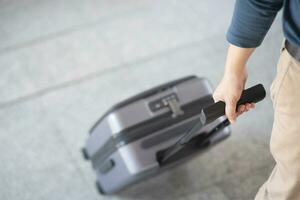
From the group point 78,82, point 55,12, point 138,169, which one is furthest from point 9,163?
point 55,12

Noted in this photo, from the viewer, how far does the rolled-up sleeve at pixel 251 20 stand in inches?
31.8

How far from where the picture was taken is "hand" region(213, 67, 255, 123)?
87 cm

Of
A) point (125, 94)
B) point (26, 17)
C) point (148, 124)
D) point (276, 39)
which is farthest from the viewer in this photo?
point (26, 17)

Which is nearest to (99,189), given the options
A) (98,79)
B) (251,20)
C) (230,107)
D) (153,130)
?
(153,130)

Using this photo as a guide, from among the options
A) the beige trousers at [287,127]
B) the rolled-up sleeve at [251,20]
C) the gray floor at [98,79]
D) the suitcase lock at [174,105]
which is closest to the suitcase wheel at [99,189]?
the gray floor at [98,79]

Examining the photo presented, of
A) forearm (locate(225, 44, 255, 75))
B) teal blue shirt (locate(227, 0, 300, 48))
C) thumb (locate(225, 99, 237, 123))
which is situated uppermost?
teal blue shirt (locate(227, 0, 300, 48))

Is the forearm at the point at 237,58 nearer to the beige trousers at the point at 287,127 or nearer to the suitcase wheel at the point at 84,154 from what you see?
the beige trousers at the point at 287,127

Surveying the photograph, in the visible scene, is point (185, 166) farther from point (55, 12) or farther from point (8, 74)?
point (55, 12)

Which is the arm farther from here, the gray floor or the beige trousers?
the gray floor

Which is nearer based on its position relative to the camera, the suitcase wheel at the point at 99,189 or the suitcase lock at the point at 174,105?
the suitcase lock at the point at 174,105

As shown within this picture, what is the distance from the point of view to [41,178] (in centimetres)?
147

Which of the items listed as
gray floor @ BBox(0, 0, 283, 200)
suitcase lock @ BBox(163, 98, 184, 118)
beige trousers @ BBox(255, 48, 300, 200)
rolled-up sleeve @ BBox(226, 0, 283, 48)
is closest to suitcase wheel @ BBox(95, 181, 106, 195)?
gray floor @ BBox(0, 0, 283, 200)

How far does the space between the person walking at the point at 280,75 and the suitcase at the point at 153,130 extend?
0.32 meters

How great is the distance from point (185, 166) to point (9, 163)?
62 centimetres
